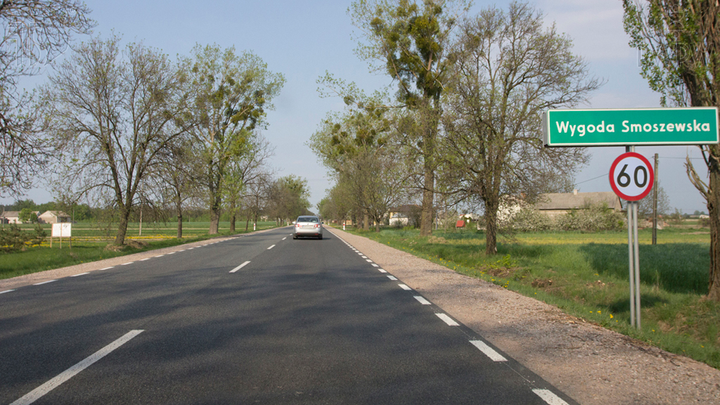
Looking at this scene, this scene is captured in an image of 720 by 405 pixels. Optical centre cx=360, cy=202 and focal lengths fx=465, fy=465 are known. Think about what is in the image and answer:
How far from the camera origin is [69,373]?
159 inches

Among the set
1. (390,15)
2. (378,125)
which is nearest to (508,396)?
(390,15)

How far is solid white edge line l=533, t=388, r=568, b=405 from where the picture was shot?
140 inches

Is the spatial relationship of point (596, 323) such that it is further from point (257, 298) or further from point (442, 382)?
point (257, 298)

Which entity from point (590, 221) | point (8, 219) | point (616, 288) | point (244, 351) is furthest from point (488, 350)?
point (8, 219)

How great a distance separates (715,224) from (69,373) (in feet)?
35.1

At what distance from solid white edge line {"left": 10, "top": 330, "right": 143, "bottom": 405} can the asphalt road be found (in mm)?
11

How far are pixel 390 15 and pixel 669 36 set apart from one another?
2092 cm

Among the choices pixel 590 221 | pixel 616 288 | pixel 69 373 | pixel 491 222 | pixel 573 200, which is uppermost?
pixel 573 200

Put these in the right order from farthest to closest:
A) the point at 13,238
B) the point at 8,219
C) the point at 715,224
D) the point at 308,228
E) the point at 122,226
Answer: the point at 8,219, the point at 308,228, the point at 122,226, the point at 13,238, the point at 715,224

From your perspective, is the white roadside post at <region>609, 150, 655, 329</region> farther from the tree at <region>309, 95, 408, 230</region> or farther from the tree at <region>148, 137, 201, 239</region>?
the tree at <region>309, 95, 408, 230</region>

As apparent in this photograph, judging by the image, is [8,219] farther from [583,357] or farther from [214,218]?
[583,357]

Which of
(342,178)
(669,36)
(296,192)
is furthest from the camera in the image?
(296,192)

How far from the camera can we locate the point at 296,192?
109 meters

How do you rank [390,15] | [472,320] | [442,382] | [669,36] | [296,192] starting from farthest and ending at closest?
[296,192] → [390,15] → [669,36] → [472,320] → [442,382]
